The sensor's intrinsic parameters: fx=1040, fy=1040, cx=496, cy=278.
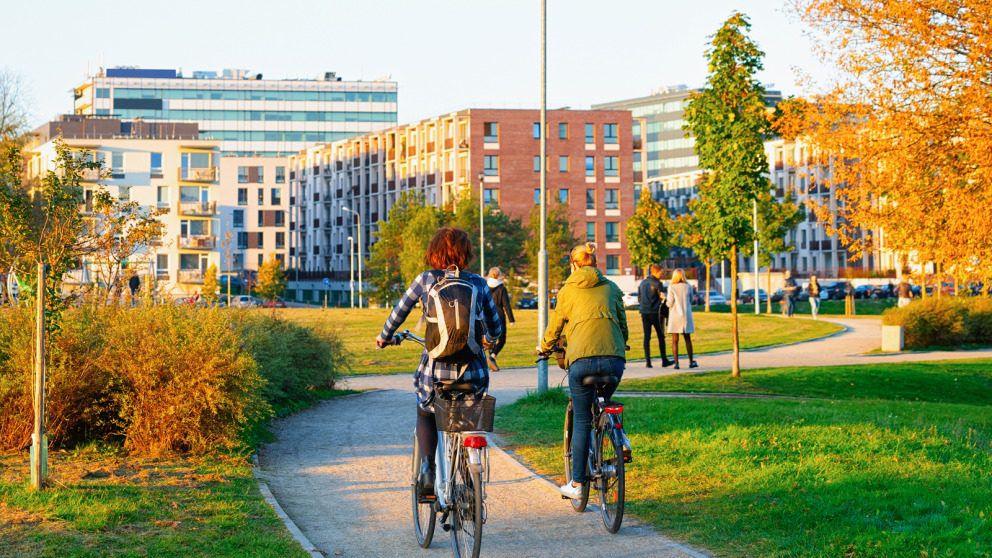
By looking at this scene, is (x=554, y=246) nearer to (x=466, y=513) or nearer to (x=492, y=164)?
(x=492, y=164)

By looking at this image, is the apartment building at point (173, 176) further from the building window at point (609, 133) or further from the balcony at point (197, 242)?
the building window at point (609, 133)

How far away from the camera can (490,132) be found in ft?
307

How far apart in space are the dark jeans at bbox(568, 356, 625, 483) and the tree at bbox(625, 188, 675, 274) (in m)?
56.4

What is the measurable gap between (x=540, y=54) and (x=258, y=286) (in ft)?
234

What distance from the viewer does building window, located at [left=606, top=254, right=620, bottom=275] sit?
319 ft

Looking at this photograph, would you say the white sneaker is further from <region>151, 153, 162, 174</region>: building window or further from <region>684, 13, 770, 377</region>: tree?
<region>151, 153, 162, 174</region>: building window

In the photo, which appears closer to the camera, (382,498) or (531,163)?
(382,498)

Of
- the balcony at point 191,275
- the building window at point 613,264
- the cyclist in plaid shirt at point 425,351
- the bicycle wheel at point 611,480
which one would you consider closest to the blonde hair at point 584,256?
the bicycle wheel at point 611,480

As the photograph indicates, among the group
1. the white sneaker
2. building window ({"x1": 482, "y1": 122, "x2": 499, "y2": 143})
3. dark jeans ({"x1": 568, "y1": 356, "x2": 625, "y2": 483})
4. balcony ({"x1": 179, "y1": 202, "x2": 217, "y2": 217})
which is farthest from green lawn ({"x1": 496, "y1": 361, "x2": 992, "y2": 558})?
balcony ({"x1": 179, "y1": 202, "x2": 217, "y2": 217})

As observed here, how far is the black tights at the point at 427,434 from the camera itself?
22.1ft

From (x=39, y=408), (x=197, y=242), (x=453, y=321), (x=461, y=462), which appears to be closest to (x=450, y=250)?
(x=453, y=321)

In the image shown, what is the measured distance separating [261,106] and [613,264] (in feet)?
216

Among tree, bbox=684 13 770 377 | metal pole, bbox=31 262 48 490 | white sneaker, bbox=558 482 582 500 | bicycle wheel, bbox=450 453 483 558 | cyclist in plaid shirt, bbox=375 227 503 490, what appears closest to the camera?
bicycle wheel, bbox=450 453 483 558

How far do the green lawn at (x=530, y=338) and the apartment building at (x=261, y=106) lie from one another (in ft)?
327
